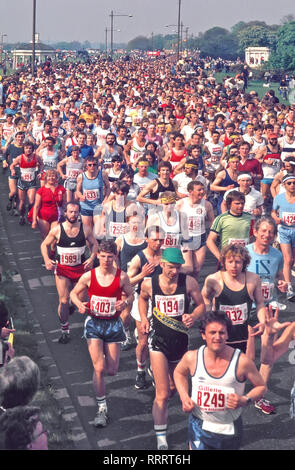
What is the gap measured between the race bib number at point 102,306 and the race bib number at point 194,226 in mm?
3117

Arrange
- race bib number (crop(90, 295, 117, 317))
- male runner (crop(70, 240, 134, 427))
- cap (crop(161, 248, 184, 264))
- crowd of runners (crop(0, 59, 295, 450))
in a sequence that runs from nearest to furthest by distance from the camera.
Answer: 1. crowd of runners (crop(0, 59, 295, 450))
2. cap (crop(161, 248, 184, 264))
3. male runner (crop(70, 240, 134, 427))
4. race bib number (crop(90, 295, 117, 317))

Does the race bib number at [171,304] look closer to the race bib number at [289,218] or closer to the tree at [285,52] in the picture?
the race bib number at [289,218]

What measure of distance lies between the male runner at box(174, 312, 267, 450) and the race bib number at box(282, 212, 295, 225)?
5.31 metres

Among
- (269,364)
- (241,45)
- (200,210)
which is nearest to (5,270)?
(200,210)

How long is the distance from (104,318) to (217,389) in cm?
204

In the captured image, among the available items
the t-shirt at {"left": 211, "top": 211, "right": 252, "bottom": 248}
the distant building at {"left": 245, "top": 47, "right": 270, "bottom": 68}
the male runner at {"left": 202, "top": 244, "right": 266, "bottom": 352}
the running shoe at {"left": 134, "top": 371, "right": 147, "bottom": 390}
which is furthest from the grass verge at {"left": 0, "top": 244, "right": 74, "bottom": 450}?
the distant building at {"left": 245, "top": 47, "right": 270, "bottom": 68}

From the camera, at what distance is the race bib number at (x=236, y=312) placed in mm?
7145

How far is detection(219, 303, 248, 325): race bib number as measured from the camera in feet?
23.4

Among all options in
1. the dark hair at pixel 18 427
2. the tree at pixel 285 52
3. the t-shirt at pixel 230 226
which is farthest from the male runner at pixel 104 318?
the tree at pixel 285 52

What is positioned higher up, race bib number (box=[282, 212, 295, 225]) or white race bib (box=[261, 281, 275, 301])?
race bib number (box=[282, 212, 295, 225])

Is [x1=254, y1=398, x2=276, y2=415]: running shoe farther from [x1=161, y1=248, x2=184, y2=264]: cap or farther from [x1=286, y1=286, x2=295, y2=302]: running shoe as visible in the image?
[x1=286, y1=286, x2=295, y2=302]: running shoe

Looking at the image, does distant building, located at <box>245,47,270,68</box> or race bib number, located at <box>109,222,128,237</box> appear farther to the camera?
distant building, located at <box>245,47,270,68</box>

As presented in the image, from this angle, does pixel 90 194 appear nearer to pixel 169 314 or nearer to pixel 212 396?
pixel 169 314
